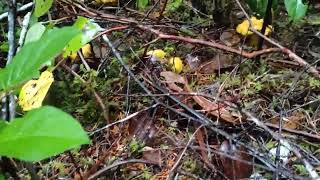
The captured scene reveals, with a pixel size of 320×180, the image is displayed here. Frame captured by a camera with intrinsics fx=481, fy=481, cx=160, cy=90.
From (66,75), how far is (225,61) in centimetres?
66

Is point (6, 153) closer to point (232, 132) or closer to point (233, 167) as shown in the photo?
point (233, 167)

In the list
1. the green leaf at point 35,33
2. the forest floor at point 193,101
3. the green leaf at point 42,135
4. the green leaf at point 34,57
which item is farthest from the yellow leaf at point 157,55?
the green leaf at point 42,135

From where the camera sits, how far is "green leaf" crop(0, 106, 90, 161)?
628 millimetres

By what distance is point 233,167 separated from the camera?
56.9 inches

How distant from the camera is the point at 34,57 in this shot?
753 mm

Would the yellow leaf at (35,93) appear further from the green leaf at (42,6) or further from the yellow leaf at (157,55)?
the yellow leaf at (157,55)

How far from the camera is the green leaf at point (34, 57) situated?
2.43 feet

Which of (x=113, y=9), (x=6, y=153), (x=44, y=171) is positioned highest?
(x=6, y=153)

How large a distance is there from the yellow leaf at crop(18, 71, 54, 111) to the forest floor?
10.1 inches

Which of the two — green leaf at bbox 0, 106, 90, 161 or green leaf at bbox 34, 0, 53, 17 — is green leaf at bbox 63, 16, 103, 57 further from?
green leaf at bbox 0, 106, 90, 161

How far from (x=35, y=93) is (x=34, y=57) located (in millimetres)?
593

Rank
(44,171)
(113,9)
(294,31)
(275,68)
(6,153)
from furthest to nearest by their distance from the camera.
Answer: (113,9), (294,31), (275,68), (44,171), (6,153)

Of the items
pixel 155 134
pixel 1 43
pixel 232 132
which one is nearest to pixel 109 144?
pixel 155 134

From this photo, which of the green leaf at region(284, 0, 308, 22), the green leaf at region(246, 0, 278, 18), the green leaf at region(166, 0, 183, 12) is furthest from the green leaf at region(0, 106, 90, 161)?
the green leaf at region(166, 0, 183, 12)
